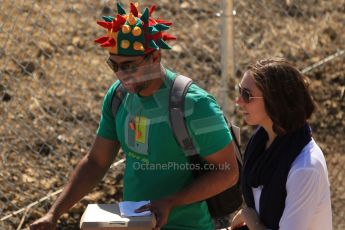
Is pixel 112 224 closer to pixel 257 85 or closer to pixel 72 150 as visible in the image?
pixel 257 85

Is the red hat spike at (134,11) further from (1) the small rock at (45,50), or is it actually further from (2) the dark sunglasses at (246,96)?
(1) the small rock at (45,50)

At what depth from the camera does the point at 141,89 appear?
3961mm

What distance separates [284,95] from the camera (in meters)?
3.44

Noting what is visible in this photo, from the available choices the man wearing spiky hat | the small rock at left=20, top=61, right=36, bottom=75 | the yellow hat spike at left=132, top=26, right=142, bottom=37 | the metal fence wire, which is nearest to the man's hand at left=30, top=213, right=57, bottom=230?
the man wearing spiky hat

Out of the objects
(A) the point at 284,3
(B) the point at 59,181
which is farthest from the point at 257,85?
(A) the point at 284,3

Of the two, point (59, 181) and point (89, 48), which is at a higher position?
point (89, 48)

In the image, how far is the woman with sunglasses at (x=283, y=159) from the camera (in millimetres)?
3348

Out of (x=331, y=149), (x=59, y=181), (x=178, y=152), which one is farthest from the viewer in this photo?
(x=331, y=149)

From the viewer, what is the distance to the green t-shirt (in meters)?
3.90

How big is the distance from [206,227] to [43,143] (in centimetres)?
254

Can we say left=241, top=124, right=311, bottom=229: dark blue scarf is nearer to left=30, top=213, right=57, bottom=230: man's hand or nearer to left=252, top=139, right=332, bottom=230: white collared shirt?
left=252, top=139, right=332, bottom=230: white collared shirt

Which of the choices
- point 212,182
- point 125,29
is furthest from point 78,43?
point 212,182

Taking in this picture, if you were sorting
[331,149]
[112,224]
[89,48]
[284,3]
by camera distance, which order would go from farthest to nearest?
1. [284,3]
2. [89,48]
3. [331,149]
4. [112,224]

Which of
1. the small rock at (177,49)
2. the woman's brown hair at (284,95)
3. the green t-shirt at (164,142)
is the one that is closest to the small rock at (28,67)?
the small rock at (177,49)
